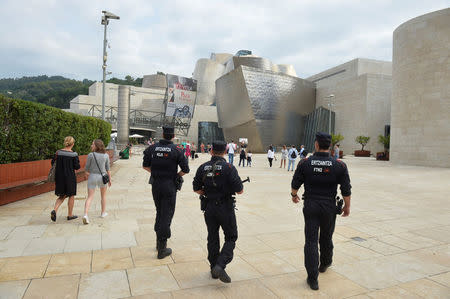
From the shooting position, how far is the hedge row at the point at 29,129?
275 inches

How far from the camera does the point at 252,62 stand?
50656 mm

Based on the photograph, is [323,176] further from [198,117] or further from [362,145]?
[198,117]

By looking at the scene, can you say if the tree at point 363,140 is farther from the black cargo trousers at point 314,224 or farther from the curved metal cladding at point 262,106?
the black cargo trousers at point 314,224

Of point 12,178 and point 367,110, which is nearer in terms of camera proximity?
point 12,178

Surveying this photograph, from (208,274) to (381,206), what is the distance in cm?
558

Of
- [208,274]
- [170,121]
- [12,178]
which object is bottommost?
[208,274]

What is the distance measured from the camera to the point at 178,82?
4666 centimetres

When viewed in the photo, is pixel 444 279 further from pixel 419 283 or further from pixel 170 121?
pixel 170 121

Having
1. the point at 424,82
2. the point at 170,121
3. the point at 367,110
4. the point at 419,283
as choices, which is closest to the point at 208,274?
the point at 419,283

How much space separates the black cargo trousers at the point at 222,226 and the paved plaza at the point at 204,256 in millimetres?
279

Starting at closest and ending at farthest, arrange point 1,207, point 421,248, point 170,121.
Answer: point 421,248
point 1,207
point 170,121

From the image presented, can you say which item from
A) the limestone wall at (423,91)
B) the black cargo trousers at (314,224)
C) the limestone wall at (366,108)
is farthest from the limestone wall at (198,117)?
the black cargo trousers at (314,224)

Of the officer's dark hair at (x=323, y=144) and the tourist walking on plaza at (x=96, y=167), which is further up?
the officer's dark hair at (x=323, y=144)

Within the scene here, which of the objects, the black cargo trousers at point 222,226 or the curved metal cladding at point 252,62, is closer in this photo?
the black cargo trousers at point 222,226
